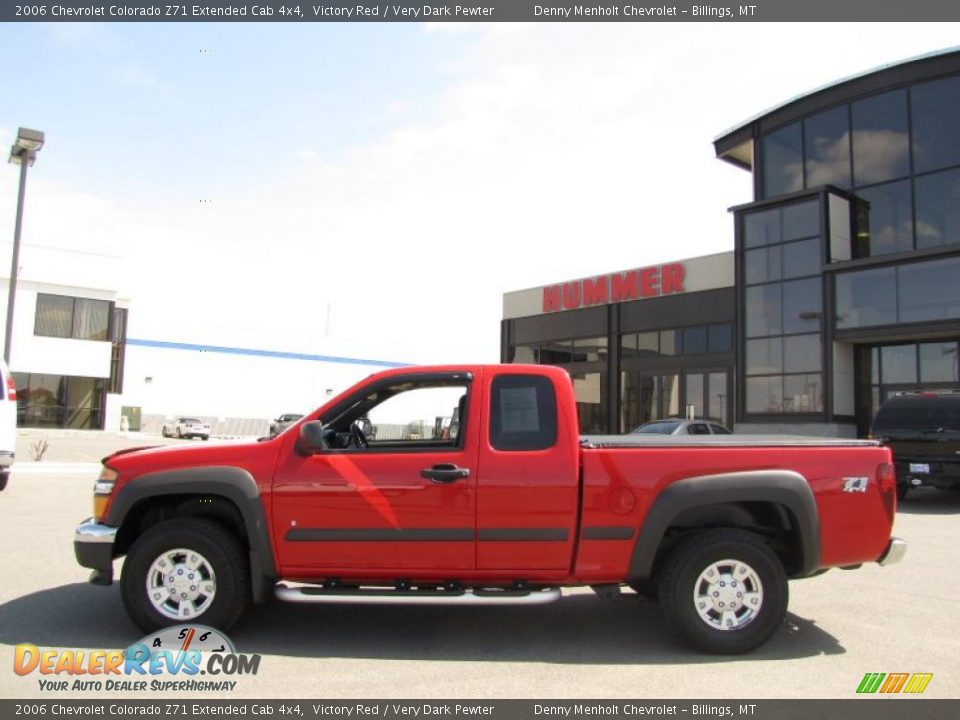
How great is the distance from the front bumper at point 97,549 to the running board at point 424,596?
3.95ft

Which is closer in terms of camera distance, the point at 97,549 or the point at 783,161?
the point at 97,549

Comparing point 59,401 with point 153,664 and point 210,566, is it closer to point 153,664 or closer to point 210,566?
point 210,566

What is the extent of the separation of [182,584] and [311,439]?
1.26 meters

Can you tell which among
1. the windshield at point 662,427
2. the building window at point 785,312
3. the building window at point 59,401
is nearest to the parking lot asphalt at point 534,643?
the windshield at point 662,427

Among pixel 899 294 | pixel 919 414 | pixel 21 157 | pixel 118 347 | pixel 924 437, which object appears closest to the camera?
pixel 924 437

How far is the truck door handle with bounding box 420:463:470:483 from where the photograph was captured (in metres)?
5.04

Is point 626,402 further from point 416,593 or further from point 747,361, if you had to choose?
point 416,593

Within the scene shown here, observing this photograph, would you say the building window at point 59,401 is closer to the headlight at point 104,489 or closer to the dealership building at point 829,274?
the dealership building at point 829,274

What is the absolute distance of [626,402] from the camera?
26.9m

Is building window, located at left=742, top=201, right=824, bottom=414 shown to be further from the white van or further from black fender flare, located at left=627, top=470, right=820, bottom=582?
the white van

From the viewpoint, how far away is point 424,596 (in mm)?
4934

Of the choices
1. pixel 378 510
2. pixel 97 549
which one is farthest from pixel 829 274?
pixel 97 549

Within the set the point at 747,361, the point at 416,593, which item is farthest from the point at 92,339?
the point at 416,593
